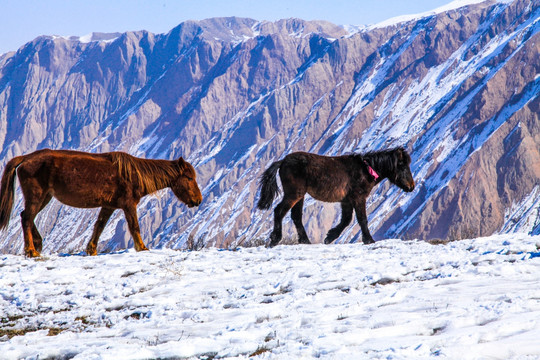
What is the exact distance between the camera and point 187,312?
263 inches

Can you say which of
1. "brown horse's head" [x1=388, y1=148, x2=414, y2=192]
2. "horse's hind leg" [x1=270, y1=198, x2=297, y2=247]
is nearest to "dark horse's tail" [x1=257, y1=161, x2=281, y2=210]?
"horse's hind leg" [x1=270, y1=198, x2=297, y2=247]

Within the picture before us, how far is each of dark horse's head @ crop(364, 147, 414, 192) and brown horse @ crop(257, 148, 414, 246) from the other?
97mm

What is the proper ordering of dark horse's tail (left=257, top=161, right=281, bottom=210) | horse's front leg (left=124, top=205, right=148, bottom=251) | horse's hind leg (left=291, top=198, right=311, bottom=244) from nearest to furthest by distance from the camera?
horse's front leg (left=124, top=205, right=148, bottom=251)
dark horse's tail (left=257, top=161, right=281, bottom=210)
horse's hind leg (left=291, top=198, right=311, bottom=244)

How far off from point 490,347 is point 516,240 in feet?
18.0

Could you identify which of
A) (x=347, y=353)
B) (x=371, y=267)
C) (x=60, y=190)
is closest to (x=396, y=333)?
(x=347, y=353)

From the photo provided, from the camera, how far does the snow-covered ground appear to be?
16.3ft

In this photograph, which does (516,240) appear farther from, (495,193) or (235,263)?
(495,193)

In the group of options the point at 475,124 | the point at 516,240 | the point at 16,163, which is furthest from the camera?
the point at 475,124

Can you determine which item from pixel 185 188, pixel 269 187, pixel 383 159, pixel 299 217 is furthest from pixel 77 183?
pixel 383 159

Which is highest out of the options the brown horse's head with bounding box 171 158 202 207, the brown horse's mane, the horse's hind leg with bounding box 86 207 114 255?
the brown horse's mane

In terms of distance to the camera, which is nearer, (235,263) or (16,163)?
(235,263)

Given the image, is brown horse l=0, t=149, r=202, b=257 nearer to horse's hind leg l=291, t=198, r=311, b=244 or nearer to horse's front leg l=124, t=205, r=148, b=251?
horse's front leg l=124, t=205, r=148, b=251

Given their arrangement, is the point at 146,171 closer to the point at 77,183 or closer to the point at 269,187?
the point at 77,183

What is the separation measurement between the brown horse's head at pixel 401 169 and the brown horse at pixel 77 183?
5.75 metres
